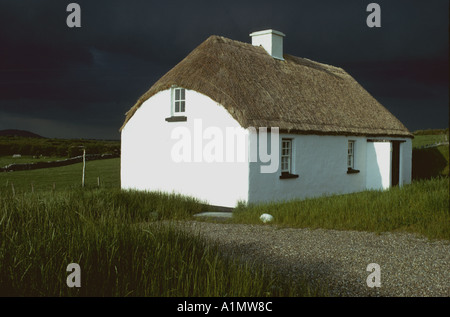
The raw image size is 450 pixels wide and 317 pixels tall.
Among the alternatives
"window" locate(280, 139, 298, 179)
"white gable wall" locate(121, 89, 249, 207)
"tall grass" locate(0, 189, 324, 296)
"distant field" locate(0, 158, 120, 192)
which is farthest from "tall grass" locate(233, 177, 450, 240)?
"distant field" locate(0, 158, 120, 192)

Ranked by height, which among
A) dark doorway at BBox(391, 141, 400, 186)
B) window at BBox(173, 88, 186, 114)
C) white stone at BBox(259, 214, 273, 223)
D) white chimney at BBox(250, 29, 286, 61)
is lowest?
white stone at BBox(259, 214, 273, 223)

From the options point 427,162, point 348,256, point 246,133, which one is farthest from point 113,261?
point 427,162

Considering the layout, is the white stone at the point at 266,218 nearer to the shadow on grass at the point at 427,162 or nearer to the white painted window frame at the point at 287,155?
the white painted window frame at the point at 287,155

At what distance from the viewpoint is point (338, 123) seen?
1778 centimetres

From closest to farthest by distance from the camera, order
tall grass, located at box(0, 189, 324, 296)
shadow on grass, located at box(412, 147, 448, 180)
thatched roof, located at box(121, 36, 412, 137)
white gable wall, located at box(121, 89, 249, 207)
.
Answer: tall grass, located at box(0, 189, 324, 296) → white gable wall, located at box(121, 89, 249, 207) → thatched roof, located at box(121, 36, 412, 137) → shadow on grass, located at box(412, 147, 448, 180)

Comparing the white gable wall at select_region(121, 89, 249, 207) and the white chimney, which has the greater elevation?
the white chimney

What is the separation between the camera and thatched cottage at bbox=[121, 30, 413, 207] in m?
13.9

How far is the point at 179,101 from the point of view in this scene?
49.9 ft

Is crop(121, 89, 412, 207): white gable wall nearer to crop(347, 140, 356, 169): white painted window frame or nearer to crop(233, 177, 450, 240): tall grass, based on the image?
crop(347, 140, 356, 169): white painted window frame

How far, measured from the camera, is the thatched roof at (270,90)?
46.8 feet

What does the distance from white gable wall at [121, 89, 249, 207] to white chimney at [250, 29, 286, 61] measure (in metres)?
5.65

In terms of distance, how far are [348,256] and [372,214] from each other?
131 inches
